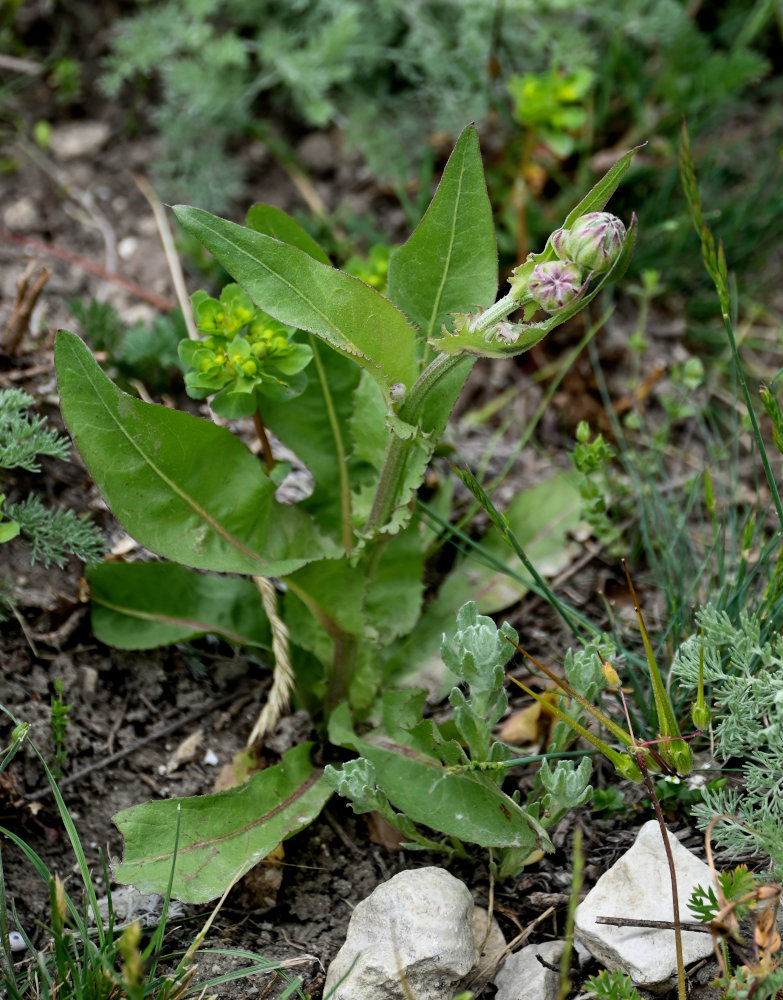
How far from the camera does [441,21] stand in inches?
124

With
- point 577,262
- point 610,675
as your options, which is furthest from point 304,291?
point 610,675

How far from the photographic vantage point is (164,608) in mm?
2035

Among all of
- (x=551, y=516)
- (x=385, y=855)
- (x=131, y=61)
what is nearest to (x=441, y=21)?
(x=131, y=61)

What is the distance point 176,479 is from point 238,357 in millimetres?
279

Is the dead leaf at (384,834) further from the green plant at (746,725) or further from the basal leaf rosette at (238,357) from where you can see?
the basal leaf rosette at (238,357)

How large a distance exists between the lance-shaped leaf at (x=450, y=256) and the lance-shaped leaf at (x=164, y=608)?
770 mm

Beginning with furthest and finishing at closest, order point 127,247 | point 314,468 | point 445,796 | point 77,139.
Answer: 1. point 77,139
2. point 127,247
3. point 314,468
4. point 445,796

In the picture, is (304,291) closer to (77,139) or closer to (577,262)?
(577,262)

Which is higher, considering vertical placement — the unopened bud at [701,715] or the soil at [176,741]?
the unopened bud at [701,715]

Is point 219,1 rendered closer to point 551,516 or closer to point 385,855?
point 551,516

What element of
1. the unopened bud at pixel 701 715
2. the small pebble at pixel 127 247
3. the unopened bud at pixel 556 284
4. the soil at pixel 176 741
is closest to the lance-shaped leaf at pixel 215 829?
the soil at pixel 176 741

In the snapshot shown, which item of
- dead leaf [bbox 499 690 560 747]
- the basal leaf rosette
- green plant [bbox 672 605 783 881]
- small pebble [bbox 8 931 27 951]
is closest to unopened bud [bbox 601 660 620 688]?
green plant [bbox 672 605 783 881]

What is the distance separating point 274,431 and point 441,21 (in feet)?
6.27

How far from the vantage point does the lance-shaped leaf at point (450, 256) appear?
5.64 ft
